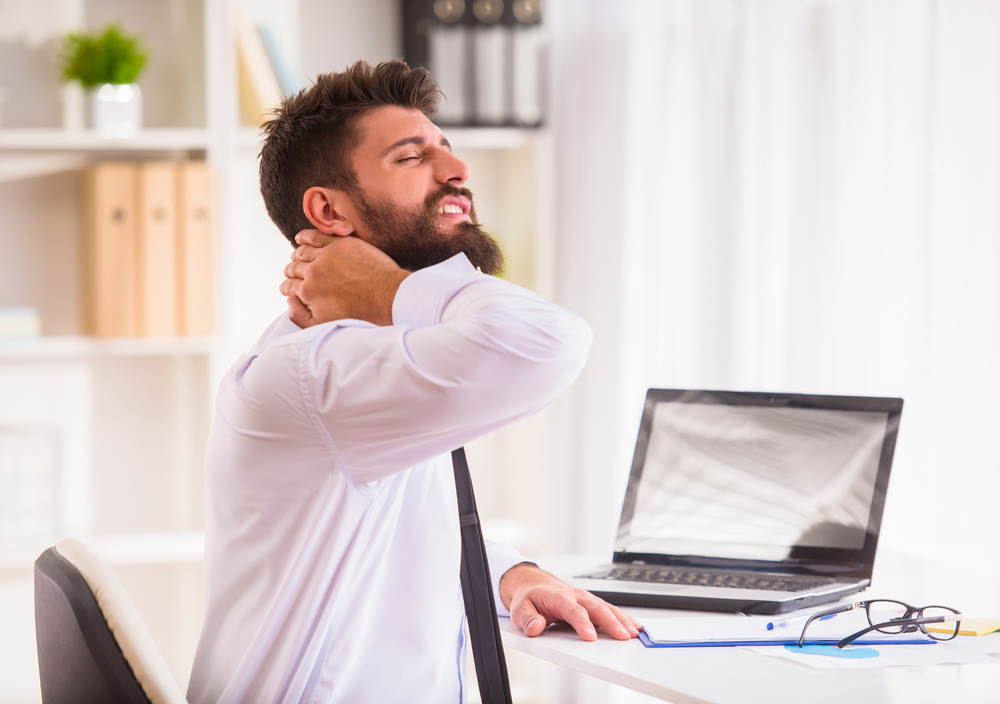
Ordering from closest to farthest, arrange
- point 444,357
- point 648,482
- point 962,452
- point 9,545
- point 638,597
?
1. point 444,357
2. point 638,597
3. point 648,482
4. point 962,452
5. point 9,545

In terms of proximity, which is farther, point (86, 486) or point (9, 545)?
point (86, 486)

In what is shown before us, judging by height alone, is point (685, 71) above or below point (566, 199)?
above

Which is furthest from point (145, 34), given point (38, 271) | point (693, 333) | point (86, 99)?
point (693, 333)

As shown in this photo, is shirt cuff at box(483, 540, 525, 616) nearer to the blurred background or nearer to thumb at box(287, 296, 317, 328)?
thumb at box(287, 296, 317, 328)

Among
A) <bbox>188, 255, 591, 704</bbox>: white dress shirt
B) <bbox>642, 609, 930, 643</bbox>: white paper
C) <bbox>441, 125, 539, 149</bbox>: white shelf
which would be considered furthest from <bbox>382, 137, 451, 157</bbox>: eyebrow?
<bbox>441, 125, 539, 149</bbox>: white shelf

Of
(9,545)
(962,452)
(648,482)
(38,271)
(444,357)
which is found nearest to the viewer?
(444,357)

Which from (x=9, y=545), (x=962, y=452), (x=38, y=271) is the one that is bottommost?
(x=9, y=545)

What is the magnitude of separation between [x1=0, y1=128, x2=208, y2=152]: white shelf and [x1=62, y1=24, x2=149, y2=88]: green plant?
0.44ft

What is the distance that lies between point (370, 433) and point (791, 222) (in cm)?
163

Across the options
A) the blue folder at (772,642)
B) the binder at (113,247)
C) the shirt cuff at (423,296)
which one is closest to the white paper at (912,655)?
the blue folder at (772,642)

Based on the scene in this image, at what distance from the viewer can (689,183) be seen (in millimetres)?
2404

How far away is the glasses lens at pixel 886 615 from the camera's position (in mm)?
1059

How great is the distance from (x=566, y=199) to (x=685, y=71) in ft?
1.49

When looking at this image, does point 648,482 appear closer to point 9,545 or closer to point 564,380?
point 564,380
